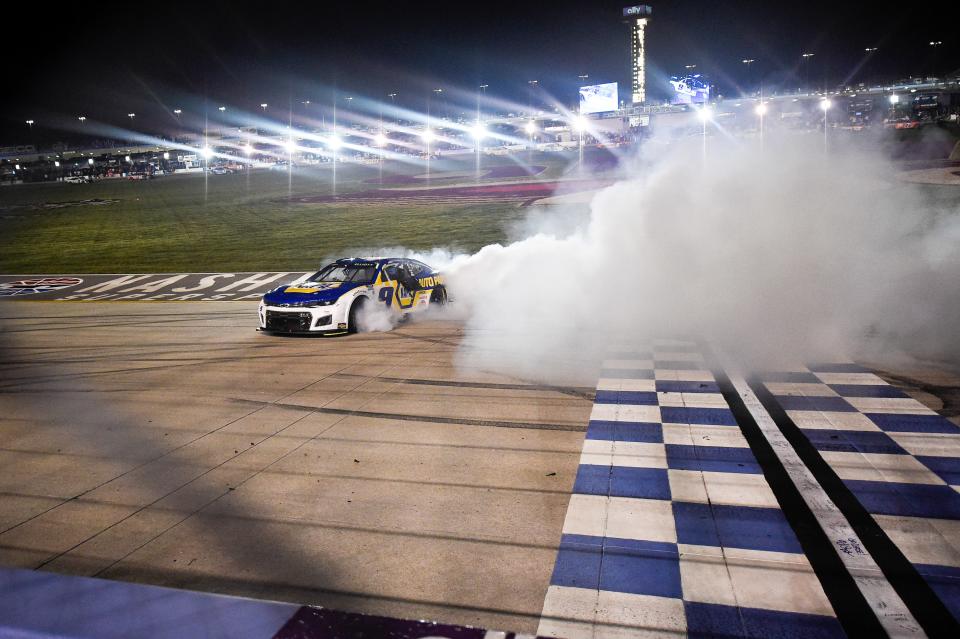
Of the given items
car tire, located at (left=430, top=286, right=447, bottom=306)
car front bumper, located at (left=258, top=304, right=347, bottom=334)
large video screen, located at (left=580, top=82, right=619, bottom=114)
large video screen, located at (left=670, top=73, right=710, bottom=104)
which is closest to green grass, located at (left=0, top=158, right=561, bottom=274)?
car tire, located at (left=430, top=286, right=447, bottom=306)

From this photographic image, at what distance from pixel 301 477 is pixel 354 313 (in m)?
5.42

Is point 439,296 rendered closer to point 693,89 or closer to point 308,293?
point 308,293

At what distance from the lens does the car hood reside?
31.6 feet

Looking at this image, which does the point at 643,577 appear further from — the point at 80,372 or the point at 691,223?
the point at 691,223

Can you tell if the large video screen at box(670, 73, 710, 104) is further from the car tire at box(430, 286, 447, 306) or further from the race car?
the race car

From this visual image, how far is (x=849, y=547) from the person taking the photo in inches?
138

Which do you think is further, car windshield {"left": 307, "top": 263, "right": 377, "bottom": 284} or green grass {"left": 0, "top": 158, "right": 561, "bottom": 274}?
green grass {"left": 0, "top": 158, "right": 561, "bottom": 274}

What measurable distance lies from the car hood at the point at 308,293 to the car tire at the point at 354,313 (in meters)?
0.22

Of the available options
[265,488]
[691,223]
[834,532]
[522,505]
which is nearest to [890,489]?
[834,532]

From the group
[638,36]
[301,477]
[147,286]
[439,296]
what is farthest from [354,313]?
[638,36]

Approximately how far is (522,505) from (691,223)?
25.7 ft

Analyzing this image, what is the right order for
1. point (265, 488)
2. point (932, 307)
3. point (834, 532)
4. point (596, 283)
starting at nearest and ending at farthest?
point (834, 532) → point (265, 488) → point (932, 307) → point (596, 283)

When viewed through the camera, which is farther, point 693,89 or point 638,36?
point 638,36

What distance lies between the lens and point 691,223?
10.8 m
